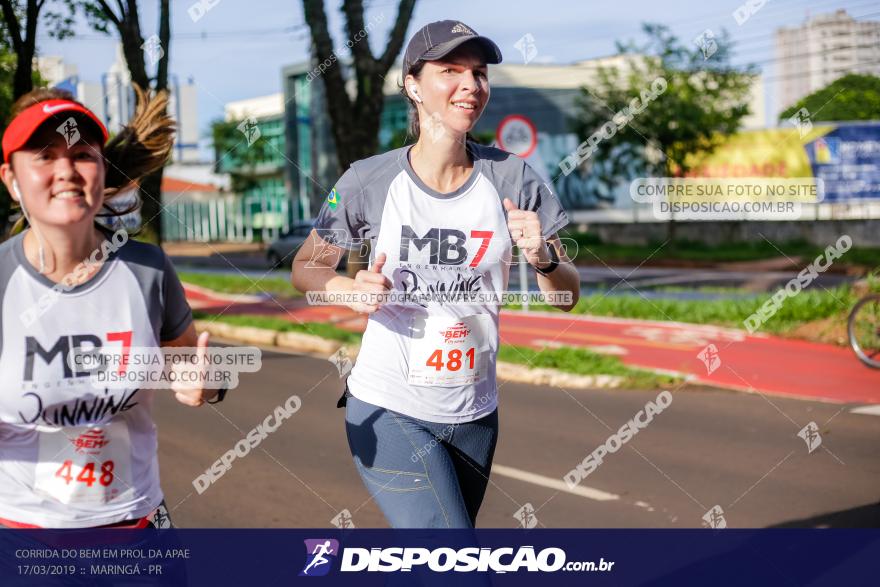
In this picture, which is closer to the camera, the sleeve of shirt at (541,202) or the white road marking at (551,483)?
the sleeve of shirt at (541,202)

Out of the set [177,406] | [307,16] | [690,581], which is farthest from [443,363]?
[307,16]

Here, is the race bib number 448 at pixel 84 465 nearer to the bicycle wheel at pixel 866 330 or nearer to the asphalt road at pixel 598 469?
the asphalt road at pixel 598 469

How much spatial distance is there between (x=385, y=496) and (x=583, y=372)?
24.0 ft

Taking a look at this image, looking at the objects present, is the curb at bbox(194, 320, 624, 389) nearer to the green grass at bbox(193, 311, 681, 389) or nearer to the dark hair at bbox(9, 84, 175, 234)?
the green grass at bbox(193, 311, 681, 389)

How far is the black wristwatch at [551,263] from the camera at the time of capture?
3135 millimetres

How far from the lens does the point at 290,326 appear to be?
14.0 meters

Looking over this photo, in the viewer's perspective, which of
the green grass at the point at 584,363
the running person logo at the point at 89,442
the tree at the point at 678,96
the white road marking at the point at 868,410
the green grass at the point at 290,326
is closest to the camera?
the running person logo at the point at 89,442

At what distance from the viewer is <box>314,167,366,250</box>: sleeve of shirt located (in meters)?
3.21

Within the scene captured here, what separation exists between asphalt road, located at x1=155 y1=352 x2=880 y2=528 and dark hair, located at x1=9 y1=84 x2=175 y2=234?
307 centimetres

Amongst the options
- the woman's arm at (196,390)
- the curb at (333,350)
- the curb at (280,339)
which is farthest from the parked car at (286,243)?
the woman's arm at (196,390)

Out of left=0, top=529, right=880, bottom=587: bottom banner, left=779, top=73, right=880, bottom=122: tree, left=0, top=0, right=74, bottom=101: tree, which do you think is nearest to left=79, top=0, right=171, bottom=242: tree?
left=0, top=0, right=74, bottom=101: tree

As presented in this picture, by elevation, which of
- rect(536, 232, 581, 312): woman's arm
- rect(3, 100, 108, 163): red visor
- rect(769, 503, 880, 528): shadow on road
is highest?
rect(3, 100, 108, 163): red visor

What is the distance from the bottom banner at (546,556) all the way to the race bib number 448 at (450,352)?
45 cm

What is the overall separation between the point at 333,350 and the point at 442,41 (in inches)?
384
